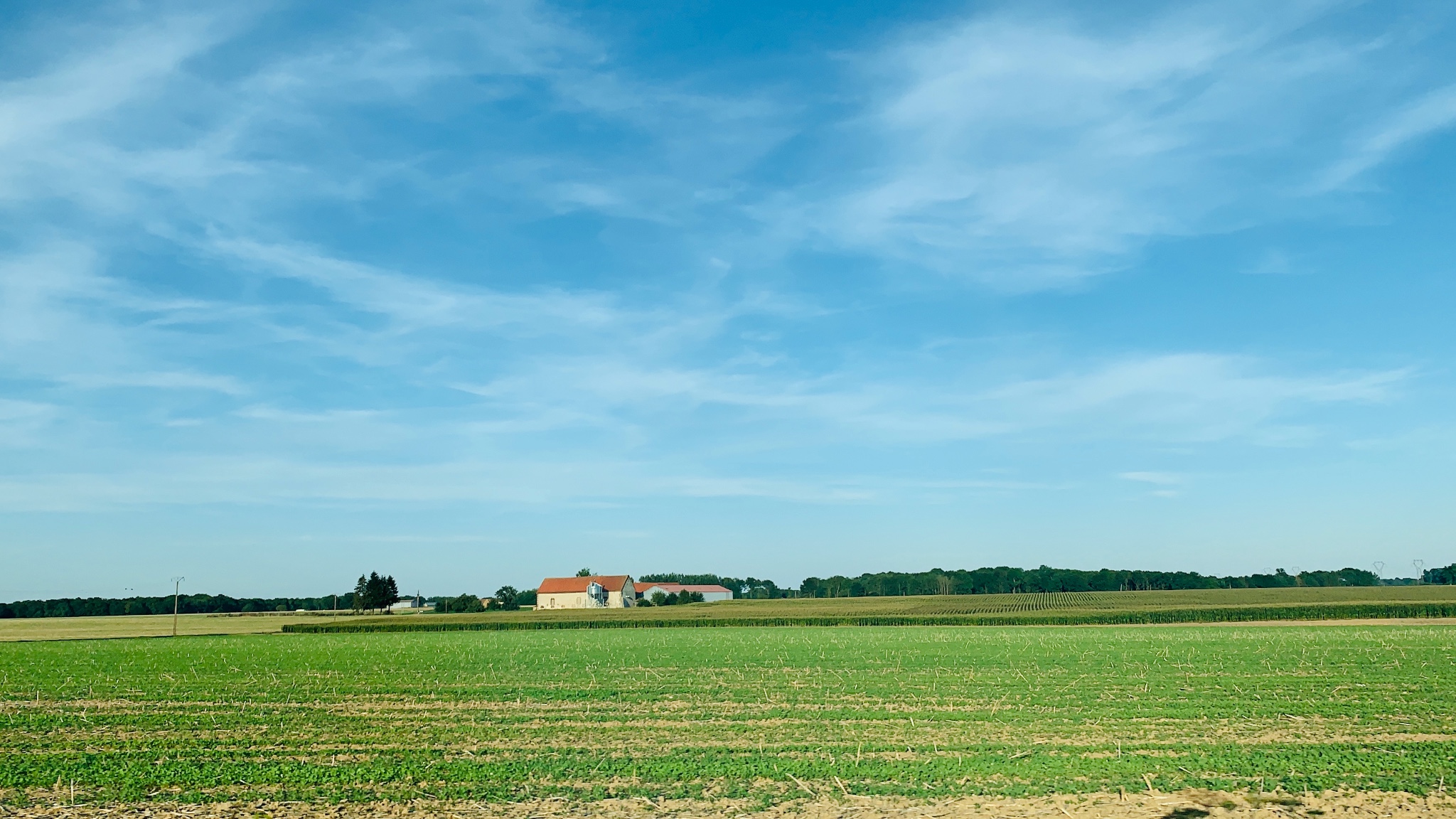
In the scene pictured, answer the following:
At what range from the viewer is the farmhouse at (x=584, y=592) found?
177m

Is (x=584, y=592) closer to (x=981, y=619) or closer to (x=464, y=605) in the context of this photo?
(x=464, y=605)

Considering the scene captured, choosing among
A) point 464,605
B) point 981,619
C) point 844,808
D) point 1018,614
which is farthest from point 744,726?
point 464,605

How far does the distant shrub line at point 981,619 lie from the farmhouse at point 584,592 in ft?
250

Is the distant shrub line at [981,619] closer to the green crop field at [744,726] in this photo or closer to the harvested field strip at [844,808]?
the green crop field at [744,726]

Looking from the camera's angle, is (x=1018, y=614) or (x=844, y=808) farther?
(x=1018, y=614)

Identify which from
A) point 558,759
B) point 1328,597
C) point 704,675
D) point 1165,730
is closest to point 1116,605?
point 1328,597

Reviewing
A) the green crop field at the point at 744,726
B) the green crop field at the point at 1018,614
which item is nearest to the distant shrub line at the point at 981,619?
the green crop field at the point at 1018,614

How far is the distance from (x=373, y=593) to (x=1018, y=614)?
120 meters

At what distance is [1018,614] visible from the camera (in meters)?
95.4

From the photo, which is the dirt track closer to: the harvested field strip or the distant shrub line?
the harvested field strip

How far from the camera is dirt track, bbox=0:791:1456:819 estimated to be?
1223 centimetres

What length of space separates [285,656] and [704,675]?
25.8 metres

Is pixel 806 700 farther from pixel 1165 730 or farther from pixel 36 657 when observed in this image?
pixel 36 657

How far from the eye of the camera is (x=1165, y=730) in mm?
18250
